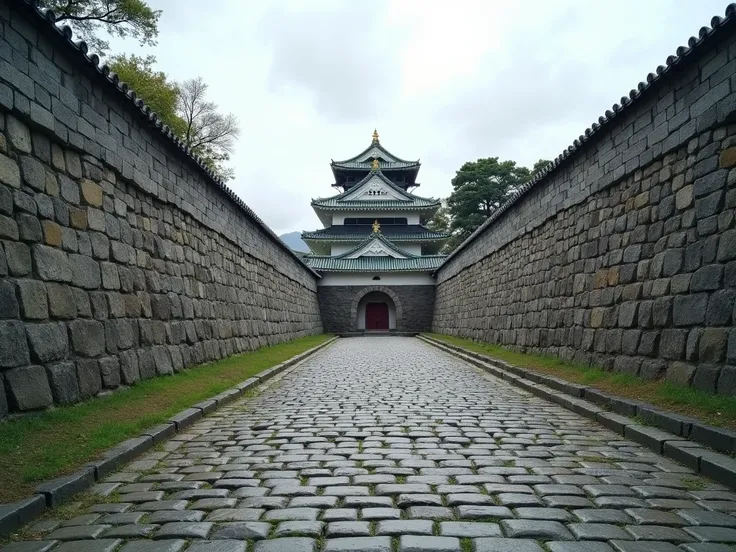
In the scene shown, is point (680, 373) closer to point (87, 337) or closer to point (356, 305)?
point (87, 337)

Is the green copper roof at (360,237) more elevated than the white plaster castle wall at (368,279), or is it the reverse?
the green copper roof at (360,237)

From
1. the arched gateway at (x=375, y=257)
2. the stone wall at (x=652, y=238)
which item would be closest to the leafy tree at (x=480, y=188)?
the arched gateway at (x=375, y=257)

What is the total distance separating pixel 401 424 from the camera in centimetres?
592

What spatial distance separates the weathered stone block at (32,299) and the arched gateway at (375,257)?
2678 centimetres

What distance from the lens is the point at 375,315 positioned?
35156mm

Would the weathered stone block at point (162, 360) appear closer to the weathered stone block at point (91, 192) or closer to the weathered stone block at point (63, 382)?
the weathered stone block at point (63, 382)

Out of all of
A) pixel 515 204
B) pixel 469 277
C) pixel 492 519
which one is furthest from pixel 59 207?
pixel 469 277

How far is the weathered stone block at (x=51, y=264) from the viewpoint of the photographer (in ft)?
18.1

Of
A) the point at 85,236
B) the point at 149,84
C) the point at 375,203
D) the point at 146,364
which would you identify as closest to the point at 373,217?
the point at 375,203

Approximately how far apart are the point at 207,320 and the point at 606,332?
292 inches

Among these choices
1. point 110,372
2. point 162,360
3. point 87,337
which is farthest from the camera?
point 162,360

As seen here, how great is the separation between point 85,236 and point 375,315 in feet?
95.3

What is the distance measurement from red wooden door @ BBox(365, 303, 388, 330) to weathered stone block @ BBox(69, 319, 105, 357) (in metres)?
28.7

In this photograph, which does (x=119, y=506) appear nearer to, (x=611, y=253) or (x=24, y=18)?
(x=24, y=18)
